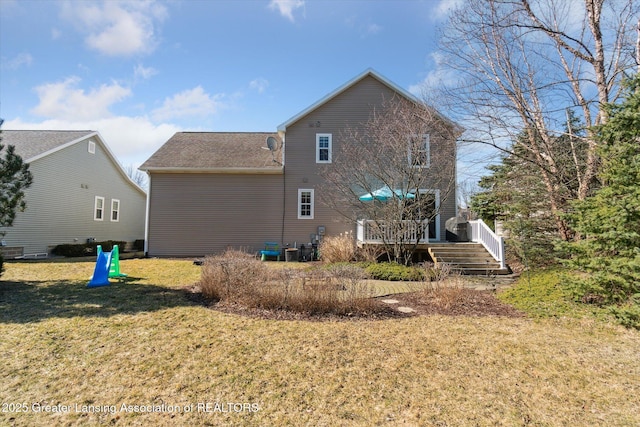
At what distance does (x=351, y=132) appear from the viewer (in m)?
15.2

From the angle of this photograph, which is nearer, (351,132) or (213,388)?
(213,388)

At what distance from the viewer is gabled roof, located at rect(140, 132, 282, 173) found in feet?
51.0

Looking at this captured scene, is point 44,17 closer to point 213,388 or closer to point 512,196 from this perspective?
point 213,388

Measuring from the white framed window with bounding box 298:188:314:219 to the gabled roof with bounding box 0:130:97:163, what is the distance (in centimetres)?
1331

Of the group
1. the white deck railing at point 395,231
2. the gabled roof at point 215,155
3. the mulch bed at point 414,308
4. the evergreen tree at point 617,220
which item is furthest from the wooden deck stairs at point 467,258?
the gabled roof at point 215,155

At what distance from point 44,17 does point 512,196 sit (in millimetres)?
16842

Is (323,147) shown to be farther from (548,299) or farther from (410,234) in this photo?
(548,299)


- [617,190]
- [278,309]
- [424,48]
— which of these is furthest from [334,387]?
[424,48]

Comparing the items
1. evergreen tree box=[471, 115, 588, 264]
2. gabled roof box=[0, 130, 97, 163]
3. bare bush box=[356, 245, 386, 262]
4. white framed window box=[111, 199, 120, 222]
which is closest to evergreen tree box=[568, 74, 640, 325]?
evergreen tree box=[471, 115, 588, 264]

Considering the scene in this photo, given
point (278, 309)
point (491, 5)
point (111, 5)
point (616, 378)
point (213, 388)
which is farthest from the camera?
point (491, 5)

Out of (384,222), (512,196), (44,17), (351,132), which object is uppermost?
(44,17)

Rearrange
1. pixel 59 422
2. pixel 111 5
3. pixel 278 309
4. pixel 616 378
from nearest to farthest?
pixel 59 422 → pixel 616 378 → pixel 278 309 → pixel 111 5

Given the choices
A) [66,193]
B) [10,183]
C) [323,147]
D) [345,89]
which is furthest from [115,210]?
[345,89]

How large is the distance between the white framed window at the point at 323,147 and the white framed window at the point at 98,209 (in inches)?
582
